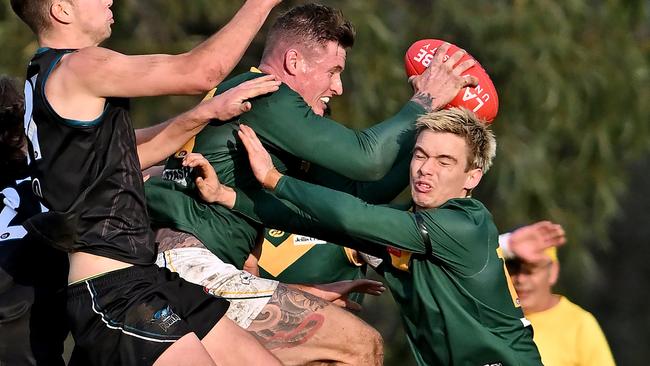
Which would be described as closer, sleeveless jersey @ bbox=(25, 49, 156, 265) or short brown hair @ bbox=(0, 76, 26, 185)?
sleeveless jersey @ bbox=(25, 49, 156, 265)

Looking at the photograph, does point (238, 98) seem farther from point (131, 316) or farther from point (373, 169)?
point (131, 316)

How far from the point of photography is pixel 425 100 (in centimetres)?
595

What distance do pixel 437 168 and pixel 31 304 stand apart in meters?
1.82

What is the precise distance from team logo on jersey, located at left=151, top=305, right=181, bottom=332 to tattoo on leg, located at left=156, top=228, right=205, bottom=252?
24.4 inches

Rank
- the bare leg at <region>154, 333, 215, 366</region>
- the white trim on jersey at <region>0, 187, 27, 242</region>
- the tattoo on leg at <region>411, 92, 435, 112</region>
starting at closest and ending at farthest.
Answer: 1. the bare leg at <region>154, 333, 215, 366</region>
2. the tattoo on leg at <region>411, 92, 435, 112</region>
3. the white trim on jersey at <region>0, 187, 27, 242</region>

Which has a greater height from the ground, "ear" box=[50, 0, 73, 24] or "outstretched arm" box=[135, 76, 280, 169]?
"ear" box=[50, 0, 73, 24]

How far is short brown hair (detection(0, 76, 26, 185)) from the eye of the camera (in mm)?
6227

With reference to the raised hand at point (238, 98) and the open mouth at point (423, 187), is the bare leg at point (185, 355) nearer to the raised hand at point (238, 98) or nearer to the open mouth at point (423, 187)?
the raised hand at point (238, 98)

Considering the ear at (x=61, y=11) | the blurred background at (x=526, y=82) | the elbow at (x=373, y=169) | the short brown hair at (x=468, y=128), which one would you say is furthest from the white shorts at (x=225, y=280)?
the blurred background at (x=526, y=82)

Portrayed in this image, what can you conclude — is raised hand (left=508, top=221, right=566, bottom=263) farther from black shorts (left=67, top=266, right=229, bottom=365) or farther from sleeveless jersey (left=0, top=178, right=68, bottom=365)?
sleeveless jersey (left=0, top=178, right=68, bottom=365)

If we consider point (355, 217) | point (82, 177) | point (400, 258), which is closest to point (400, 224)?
point (355, 217)

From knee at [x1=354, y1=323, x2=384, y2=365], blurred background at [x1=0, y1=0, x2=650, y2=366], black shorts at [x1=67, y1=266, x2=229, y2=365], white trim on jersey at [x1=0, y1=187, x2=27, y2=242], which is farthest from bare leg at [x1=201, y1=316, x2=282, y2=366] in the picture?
blurred background at [x1=0, y1=0, x2=650, y2=366]

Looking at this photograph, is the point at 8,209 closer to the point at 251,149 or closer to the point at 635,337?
the point at 251,149

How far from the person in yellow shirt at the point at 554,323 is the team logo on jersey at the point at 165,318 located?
88.8 inches
